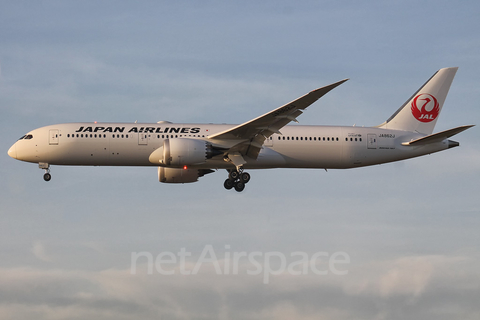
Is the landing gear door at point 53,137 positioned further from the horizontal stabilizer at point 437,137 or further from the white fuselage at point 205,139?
the horizontal stabilizer at point 437,137

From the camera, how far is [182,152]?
36906 millimetres

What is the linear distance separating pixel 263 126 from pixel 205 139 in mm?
3929

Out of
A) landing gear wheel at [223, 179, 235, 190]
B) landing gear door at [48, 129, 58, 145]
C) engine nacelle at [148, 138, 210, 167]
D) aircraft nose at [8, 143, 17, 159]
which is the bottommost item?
landing gear wheel at [223, 179, 235, 190]

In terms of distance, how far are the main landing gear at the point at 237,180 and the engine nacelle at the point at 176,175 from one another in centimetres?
348

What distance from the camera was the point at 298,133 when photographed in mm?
40750

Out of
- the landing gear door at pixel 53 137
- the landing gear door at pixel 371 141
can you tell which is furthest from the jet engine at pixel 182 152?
the landing gear door at pixel 371 141

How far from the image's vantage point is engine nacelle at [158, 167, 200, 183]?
141ft

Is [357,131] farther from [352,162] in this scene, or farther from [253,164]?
[253,164]

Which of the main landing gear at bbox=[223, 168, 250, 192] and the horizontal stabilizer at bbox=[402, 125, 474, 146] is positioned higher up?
the horizontal stabilizer at bbox=[402, 125, 474, 146]

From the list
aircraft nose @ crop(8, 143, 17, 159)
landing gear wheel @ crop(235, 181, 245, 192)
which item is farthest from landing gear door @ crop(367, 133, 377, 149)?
aircraft nose @ crop(8, 143, 17, 159)

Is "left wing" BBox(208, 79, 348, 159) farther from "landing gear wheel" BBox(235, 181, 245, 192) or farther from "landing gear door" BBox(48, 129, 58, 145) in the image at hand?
"landing gear door" BBox(48, 129, 58, 145)

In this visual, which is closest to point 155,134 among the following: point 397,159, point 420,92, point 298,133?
point 298,133

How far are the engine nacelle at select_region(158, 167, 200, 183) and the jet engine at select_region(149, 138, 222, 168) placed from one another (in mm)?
5138

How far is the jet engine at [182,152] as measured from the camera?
36844mm
